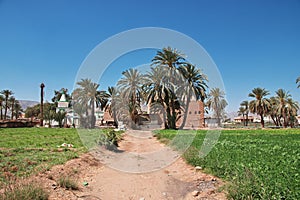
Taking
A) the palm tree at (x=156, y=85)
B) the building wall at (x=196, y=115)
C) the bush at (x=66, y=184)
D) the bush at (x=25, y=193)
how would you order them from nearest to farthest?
the bush at (x=25, y=193)
the bush at (x=66, y=184)
the palm tree at (x=156, y=85)
the building wall at (x=196, y=115)

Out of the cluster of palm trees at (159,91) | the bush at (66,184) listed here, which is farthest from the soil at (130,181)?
the cluster of palm trees at (159,91)

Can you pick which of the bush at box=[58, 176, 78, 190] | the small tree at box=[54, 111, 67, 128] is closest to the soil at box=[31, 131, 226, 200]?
the bush at box=[58, 176, 78, 190]

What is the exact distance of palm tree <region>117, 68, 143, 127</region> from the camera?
39.3 meters

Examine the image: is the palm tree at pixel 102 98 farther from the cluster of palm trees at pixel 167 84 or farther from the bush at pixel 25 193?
the bush at pixel 25 193

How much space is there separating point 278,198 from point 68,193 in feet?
15.9

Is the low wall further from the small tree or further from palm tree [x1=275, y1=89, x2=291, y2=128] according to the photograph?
palm tree [x1=275, y1=89, x2=291, y2=128]

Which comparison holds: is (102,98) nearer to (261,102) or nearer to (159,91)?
(159,91)

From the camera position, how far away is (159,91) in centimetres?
3453

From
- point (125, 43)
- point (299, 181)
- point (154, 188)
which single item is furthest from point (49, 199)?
point (125, 43)

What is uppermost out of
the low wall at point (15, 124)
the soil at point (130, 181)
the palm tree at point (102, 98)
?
the palm tree at point (102, 98)

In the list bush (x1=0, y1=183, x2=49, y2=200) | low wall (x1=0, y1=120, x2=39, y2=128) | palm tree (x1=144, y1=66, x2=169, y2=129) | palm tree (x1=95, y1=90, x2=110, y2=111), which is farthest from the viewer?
palm tree (x1=95, y1=90, x2=110, y2=111)

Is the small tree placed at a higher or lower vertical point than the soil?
higher

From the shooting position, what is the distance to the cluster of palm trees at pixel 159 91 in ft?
115

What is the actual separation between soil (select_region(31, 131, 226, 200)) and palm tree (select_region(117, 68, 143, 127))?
93.8ft
